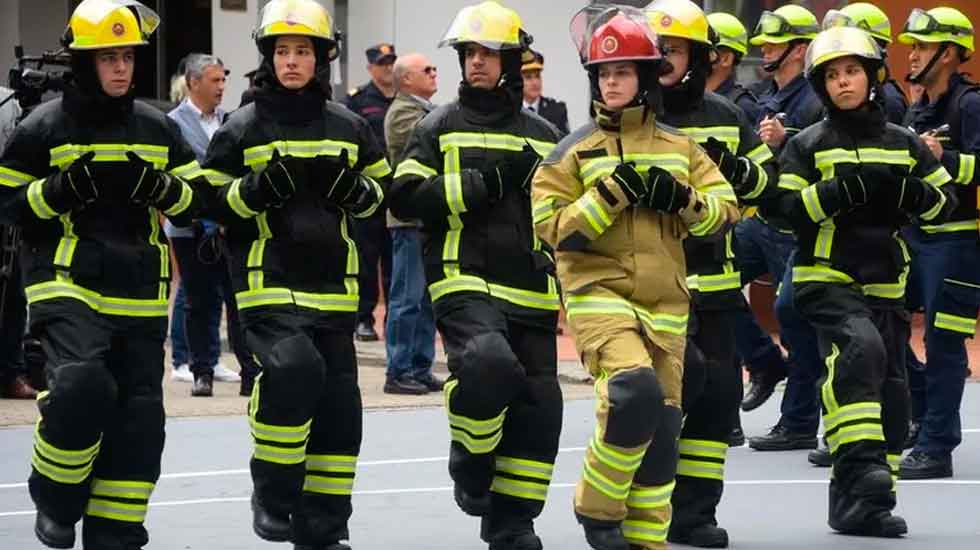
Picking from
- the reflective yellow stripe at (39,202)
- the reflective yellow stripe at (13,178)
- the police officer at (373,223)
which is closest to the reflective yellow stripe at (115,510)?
the reflective yellow stripe at (39,202)

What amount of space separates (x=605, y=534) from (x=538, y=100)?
7.91m

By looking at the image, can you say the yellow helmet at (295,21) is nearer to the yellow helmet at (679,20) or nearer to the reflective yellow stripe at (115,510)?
the yellow helmet at (679,20)

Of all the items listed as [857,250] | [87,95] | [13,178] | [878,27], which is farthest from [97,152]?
[878,27]

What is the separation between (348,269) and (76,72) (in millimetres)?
1241

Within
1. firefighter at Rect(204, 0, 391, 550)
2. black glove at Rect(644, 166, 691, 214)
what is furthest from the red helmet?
firefighter at Rect(204, 0, 391, 550)

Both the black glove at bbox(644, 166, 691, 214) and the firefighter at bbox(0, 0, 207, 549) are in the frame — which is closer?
the black glove at bbox(644, 166, 691, 214)

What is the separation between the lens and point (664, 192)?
807cm

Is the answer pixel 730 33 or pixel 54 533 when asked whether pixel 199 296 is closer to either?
pixel 730 33

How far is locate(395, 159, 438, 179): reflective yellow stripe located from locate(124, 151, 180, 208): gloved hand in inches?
38.5

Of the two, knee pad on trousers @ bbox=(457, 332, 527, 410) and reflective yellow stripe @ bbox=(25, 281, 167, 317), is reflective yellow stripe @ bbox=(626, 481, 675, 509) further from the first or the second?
reflective yellow stripe @ bbox=(25, 281, 167, 317)

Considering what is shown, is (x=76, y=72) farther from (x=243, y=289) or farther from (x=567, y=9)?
(x=567, y=9)

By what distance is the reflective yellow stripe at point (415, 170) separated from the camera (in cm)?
884

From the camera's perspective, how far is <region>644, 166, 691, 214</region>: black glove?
8.07 metres

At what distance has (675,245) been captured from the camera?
8352 millimetres
